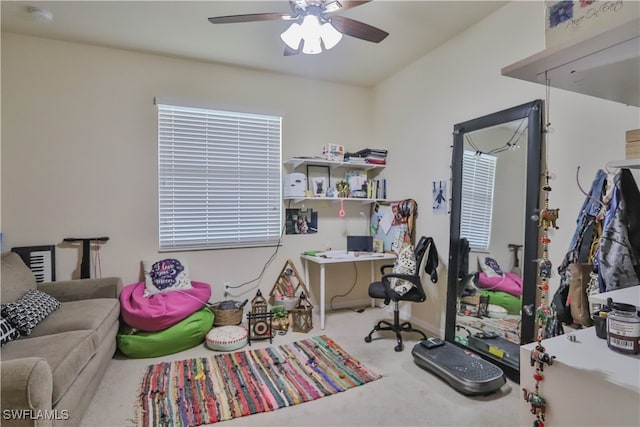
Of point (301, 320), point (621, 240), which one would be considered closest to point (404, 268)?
point (301, 320)

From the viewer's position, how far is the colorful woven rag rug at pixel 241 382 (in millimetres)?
2057

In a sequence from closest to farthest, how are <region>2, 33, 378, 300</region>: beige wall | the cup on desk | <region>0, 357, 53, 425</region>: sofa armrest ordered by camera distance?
<region>0, 357, 53, 425</region>: sofa armrest < the cup on desk < <region>2, 33, 378, 300</region>: beige wall

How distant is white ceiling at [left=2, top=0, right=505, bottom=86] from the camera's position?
2.52 metres

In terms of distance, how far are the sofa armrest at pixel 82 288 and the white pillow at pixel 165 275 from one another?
10.1 inches

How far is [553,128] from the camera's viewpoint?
2.28 meters

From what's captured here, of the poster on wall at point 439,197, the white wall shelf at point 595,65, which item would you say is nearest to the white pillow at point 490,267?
the poster on wall at point 439,197

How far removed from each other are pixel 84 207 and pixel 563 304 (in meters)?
3.80

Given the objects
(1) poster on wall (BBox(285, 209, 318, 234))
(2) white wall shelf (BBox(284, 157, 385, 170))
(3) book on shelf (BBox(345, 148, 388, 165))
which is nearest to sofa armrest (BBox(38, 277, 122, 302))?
(1) poster on wall (BBox(285, 209, 318, 234))

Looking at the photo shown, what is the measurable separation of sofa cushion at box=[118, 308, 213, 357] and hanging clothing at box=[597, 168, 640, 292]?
289 centimetres

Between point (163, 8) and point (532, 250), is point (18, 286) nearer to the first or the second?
point (163, 8)

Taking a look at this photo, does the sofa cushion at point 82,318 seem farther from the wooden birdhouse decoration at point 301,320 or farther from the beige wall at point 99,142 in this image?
the wooden birdhouse decoration at point 301,320

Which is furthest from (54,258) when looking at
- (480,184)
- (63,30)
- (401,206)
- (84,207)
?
(480,184)

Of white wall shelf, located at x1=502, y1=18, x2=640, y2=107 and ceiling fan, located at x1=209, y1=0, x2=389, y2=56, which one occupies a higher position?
ceiling fan, located at x1=209, y1=0, x2=389, y2=56

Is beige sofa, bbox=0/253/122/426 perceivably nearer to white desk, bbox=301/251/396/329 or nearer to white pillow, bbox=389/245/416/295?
white desk, bbox=301/251/396/329
